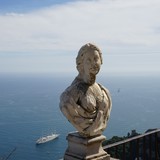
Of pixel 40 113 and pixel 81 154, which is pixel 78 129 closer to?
pixel 81 154

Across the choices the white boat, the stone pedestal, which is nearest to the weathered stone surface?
the stone pedestal

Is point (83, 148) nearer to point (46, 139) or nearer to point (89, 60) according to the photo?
point (89, 60)

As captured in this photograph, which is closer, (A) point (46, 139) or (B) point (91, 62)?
(B) point (91, 62)

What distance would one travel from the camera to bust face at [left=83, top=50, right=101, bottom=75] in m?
3.37

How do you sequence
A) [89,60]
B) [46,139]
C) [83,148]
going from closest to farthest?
[89,60], [83,148], [46,139]

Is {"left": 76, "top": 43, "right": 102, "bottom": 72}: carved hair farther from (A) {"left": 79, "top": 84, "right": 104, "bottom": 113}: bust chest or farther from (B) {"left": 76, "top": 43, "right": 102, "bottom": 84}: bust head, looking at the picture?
(A) {"left": 79, "top": 84, "right": 104, "bottom": 113}: bust chest

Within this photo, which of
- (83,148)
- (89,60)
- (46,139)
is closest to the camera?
(89,60)

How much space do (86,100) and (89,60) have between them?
443 mm

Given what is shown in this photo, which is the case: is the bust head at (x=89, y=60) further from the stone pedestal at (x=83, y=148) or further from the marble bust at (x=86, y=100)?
the stone pedestal at (x=83, y=148)

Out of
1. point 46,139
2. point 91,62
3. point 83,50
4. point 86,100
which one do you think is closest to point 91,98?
point 86,100

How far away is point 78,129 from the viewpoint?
3.40m

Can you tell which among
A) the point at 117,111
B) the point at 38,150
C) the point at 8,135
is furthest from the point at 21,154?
the point at 117,111

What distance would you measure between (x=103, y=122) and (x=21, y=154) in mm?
36661

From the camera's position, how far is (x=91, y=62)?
3.38 meters
